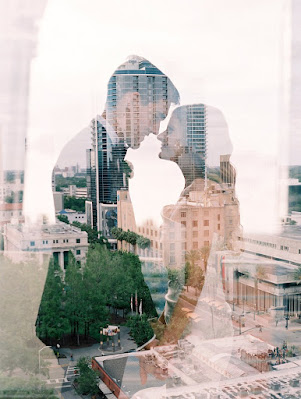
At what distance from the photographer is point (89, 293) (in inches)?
77.4

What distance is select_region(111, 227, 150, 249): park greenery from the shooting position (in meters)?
2.00

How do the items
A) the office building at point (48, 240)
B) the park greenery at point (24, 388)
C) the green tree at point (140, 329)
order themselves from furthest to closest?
1. the green tree at point (140, 329)
2. the office building at point (48, 240)
3. the park greenery at point (24, 388)

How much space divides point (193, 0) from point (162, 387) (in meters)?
1.65

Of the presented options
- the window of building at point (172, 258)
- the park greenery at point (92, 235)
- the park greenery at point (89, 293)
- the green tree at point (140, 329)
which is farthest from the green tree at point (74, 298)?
the window of building at point (172, 258)

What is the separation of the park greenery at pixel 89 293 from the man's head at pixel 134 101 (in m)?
0.49

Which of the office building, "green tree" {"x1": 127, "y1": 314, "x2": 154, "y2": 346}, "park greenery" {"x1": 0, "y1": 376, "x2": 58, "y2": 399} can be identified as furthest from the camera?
"green tree" {"x1": 127, "y1": 314, "x2": 154, "y2": 346}

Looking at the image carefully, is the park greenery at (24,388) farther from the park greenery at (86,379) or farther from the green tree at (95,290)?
the green tree at (95,290)

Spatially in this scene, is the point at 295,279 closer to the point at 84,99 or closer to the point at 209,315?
the point at 209,315

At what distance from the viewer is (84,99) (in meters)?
1.95

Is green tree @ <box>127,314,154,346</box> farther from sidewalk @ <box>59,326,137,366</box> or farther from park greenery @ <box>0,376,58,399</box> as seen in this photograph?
park greenery @ <box>0,376,58,399</box>

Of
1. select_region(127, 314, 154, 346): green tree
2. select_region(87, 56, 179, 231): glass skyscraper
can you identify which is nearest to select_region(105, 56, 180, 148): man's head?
select_region(87, 56, 179, 231): glass skyscraper

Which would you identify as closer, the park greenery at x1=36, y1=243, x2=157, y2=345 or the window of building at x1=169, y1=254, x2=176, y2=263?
the park greenery at x1=36, y1=243, x2=157, y2=345
